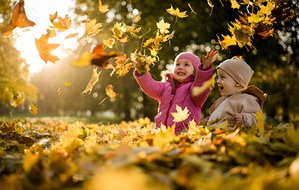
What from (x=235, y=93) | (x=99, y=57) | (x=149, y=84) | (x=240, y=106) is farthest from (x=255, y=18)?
(x=149, y=84)

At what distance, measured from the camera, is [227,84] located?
4.05 metres

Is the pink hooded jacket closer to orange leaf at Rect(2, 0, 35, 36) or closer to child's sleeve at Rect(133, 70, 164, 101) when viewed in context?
child's sleeve at Rect(133, 70, 164, 101)

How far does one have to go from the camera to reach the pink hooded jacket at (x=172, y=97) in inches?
177

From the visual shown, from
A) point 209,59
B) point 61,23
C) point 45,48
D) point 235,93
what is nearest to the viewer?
point 45,48

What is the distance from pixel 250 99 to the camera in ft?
12.5

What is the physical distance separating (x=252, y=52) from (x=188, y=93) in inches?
358

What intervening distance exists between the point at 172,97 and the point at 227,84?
0.90m

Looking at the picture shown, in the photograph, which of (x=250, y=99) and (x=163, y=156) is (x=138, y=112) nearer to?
(x=250, y=99)

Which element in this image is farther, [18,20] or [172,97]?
[172,97]

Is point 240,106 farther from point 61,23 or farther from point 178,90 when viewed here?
point 61,23

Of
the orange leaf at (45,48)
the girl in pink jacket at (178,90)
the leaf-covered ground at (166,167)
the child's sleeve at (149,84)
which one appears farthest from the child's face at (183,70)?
Answer: the leaf-covered ground at (166,167)

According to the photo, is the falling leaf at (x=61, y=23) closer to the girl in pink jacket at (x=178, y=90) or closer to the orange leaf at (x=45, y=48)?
the orange leaf at (x=45, y=48)

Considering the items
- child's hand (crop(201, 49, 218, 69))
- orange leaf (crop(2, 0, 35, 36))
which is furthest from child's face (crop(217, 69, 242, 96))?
orange leaf (crop(2, 0, 35, 36))

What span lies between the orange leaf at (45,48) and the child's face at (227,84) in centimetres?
204
